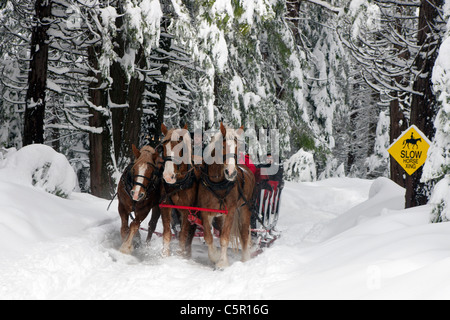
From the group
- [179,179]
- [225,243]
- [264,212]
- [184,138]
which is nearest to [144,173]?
[179,179]

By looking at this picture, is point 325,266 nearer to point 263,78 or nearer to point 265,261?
point 265,261

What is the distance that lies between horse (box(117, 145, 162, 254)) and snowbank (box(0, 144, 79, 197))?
2159 millimetres

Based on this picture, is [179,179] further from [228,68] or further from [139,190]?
[228,68]

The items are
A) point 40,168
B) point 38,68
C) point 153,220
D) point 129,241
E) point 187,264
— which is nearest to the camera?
point 187,264

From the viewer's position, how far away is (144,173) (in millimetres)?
6805

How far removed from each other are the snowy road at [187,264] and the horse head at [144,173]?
891 mm

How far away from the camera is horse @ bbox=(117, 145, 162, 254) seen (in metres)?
6.76

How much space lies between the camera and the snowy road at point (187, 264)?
409cm

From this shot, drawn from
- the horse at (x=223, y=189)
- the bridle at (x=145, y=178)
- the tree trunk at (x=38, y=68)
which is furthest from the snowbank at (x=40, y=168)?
the horse at (x=223, y=189)

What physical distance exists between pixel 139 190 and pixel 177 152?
0.73 meters

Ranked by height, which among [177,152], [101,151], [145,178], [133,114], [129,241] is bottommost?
[129,241]

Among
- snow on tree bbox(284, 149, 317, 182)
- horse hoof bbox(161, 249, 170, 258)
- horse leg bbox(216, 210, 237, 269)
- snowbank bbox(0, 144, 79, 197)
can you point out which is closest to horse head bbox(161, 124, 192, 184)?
horse leg bbox(216, 210, 237, 269)

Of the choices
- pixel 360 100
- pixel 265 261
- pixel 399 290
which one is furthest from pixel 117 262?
pixel 360 100

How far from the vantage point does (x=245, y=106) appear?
33.7 ft
